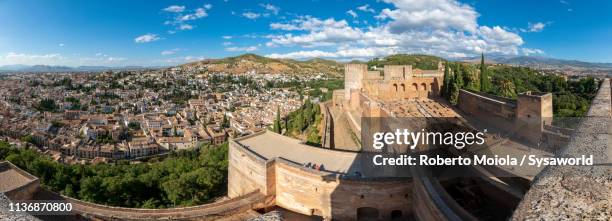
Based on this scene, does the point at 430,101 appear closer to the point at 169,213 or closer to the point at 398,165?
the point at 398,165

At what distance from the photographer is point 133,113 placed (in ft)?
210

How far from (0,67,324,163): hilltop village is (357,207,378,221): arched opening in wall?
3043 centimetres

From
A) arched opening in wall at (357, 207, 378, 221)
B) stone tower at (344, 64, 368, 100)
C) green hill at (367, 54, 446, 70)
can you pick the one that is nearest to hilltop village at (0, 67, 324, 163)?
green hill at (367, 54, 446, 70)

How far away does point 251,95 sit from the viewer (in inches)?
3255

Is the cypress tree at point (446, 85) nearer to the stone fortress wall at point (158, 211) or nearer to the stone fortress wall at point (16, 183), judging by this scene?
the stone fortress wall at point (158, 211)

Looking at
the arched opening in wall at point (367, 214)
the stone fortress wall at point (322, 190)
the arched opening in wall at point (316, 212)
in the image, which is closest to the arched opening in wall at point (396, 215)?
A: the stone fortress wall at point (322, 190)

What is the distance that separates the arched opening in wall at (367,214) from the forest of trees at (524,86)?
6.65 metres

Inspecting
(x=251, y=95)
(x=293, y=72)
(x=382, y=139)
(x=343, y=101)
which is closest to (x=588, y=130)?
(x=382, y=139)

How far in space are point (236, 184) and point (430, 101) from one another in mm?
11423

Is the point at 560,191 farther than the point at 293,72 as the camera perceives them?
No

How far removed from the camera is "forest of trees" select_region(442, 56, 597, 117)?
19297 mm

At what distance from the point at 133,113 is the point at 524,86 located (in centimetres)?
5740

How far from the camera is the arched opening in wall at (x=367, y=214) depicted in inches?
372

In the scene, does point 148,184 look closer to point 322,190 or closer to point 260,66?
point 322,190
